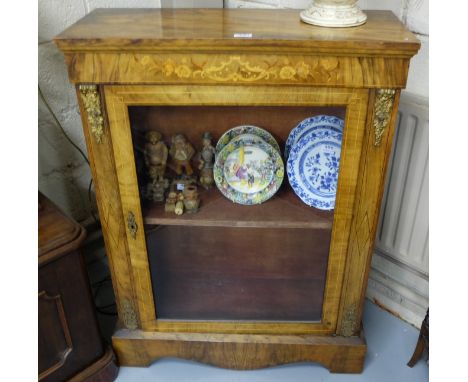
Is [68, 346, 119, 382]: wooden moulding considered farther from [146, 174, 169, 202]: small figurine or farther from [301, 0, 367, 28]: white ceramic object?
[301, 0, 367, 28]: white ceramic object

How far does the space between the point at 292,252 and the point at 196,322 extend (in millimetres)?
352

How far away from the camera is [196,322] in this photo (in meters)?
1.32

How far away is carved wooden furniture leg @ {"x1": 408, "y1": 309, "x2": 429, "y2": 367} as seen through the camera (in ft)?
4.22

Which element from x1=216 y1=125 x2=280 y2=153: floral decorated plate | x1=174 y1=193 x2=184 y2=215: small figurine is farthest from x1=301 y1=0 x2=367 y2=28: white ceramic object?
x1=174 y1=193 x2=184 y2=215: small figurine

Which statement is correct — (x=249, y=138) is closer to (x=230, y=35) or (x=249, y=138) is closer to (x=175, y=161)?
(x=175, y=161)

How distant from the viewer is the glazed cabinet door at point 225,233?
98 cm

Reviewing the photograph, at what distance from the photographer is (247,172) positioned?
3.97 feet

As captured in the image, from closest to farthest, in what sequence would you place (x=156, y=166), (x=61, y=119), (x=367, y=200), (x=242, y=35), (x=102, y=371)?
(x=242, y=35)
(x=367, y=200)
(x=156, y=166)
(x=102, y=371)
(x=61, y=119)

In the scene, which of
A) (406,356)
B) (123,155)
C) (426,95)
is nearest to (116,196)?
(123,155)

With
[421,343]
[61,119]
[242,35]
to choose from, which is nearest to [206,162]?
[242,35]

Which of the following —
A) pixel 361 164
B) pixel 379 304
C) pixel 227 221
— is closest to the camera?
pixel 361 164

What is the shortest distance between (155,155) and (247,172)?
25cm

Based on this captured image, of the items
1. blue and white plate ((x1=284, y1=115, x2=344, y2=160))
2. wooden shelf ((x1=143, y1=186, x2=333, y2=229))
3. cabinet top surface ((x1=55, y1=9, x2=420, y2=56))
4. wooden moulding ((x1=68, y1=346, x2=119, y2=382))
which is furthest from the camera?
wooden moulding ((x1=68, y1=346, x2=119, y2=382))

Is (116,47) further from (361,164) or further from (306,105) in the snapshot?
(361,164)
